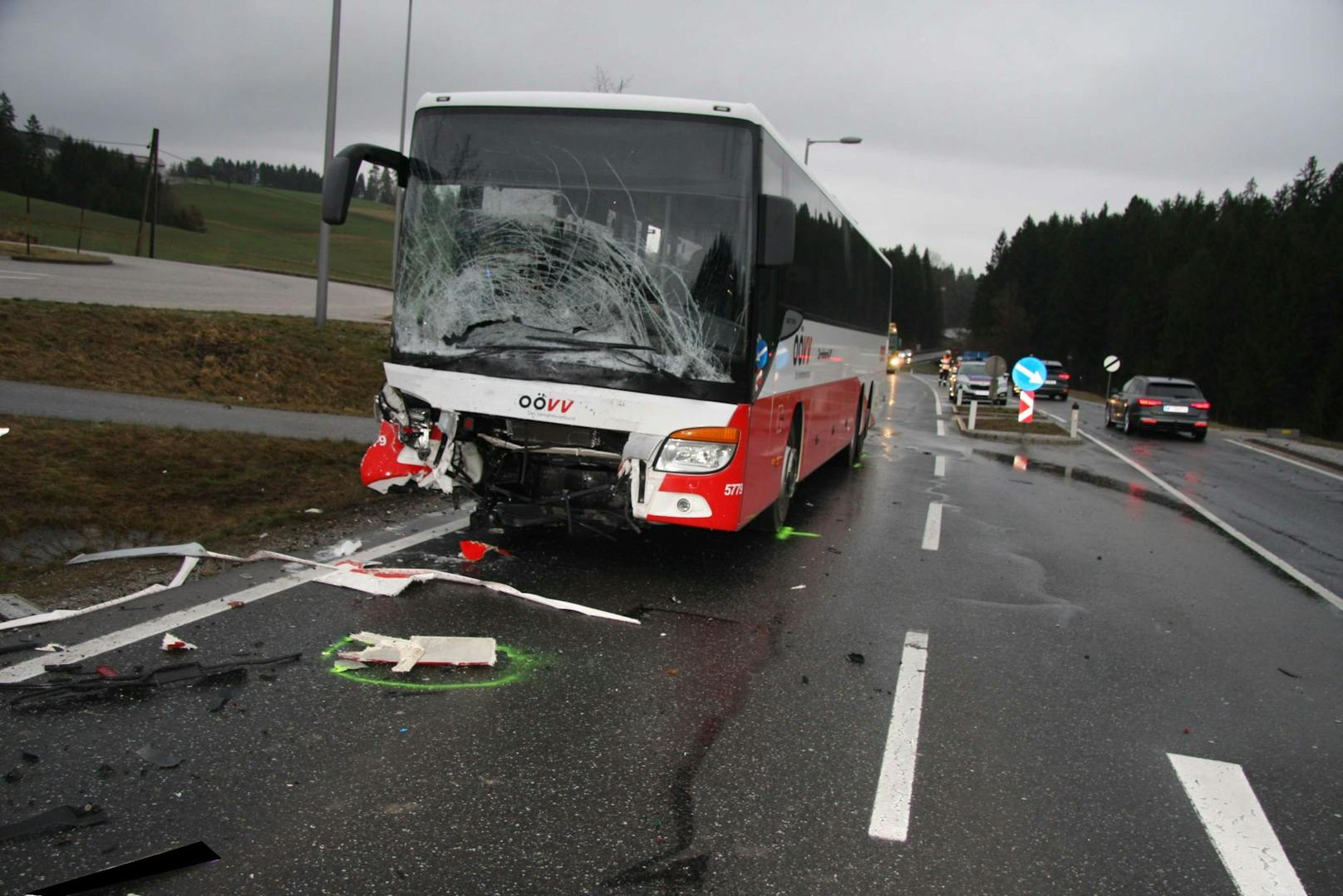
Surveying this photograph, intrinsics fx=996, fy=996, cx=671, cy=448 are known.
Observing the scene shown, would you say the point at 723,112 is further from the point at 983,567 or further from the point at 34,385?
the point at 34,385

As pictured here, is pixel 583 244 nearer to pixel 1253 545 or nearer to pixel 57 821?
pixel 57 821

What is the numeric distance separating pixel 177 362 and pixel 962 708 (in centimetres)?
1440

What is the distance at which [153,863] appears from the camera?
120 inches

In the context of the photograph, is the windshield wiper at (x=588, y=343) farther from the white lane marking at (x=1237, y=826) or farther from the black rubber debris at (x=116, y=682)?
the white lane marking at (x=1237, y=826)

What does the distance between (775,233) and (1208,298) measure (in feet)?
278

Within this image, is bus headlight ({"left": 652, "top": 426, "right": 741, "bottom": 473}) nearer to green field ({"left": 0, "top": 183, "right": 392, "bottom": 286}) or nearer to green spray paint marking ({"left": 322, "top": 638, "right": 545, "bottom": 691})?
green spray paint marking ({"left": 322, "top": 638, "right": 545, "bottom": 691})

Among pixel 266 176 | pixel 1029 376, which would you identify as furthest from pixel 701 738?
pixel 266 176

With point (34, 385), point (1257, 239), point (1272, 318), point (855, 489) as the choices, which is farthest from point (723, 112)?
point (1257, 239)

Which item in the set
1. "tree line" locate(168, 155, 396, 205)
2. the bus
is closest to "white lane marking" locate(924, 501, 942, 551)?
the bus

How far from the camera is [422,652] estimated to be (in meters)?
5.07

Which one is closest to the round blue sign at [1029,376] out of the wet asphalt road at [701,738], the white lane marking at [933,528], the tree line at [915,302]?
the white lane marking at [933,528]

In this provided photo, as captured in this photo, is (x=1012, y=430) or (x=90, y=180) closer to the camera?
(x=1012, y=430)

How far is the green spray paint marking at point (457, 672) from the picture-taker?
186 inches

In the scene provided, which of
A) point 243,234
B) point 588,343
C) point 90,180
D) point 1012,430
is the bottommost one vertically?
point 1012,430
